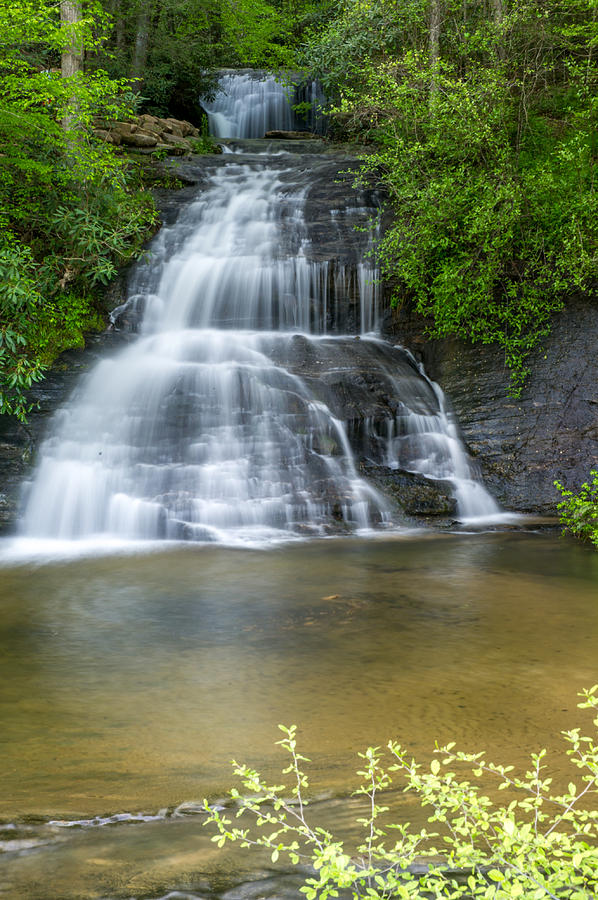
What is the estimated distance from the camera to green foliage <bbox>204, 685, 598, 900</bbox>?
1.79m

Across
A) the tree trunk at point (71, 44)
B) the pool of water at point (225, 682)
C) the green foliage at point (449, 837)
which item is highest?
the tree trunk at point (71, 44)

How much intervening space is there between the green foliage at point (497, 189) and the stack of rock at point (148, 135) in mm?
6298

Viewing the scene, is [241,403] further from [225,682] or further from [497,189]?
[225,682]

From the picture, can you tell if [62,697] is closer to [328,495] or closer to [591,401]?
[328,495]

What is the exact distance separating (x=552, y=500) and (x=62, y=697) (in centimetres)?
818

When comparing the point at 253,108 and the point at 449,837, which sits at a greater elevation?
the point at 253,108

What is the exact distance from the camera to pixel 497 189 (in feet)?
37.6

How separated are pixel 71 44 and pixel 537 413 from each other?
34.5 feet

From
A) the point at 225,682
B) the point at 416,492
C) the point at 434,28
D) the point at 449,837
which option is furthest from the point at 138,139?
the point at 449,837

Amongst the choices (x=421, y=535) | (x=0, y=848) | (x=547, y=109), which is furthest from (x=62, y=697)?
(x=547, y=109)

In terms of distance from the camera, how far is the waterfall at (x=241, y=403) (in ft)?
31.0

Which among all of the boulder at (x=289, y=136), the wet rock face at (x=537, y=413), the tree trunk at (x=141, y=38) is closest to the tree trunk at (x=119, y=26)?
the tree trunk at (x=141, y=38)

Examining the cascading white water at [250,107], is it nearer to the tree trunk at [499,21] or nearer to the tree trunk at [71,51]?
the tree trunk at [71,51]

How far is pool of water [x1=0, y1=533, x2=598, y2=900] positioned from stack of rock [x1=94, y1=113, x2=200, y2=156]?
12741mm
